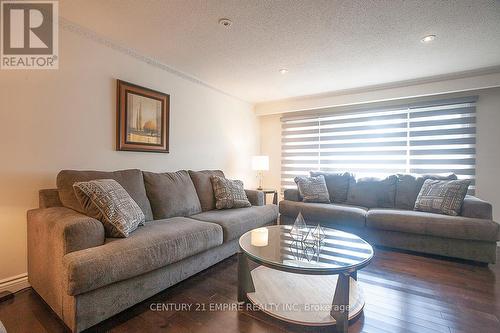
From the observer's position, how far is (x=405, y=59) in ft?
9.04

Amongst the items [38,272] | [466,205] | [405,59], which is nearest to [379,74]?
[405,59]

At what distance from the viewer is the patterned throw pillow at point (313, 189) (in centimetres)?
350

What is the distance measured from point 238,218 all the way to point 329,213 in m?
1.32

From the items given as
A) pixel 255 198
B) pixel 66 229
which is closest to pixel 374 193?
pixel 255 198

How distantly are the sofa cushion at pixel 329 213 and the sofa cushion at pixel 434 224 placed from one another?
126 mm

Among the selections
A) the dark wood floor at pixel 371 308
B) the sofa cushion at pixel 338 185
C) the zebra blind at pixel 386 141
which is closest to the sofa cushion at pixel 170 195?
the dark wood floor at pixel 371 308

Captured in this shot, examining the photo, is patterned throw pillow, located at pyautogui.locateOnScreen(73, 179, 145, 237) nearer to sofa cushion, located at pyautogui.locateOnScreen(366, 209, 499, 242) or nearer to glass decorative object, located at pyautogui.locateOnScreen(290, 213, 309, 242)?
glass decorative object, located at pyautogui.locateOnScreen(290, 213, 309, 242)

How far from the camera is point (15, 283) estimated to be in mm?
1867

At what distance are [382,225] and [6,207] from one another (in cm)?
357

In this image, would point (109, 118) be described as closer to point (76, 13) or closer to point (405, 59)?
point (76, 13)

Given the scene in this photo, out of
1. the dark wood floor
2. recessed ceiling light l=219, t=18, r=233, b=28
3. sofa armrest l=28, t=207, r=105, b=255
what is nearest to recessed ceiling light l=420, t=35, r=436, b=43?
recessed ceiling light l=219, t=18, r=233, b=28

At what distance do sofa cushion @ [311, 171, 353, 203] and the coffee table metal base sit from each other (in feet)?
5.66

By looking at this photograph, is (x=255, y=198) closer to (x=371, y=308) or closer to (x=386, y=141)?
(x=371, y=308)

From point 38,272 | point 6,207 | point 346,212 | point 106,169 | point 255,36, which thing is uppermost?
point 255,36
